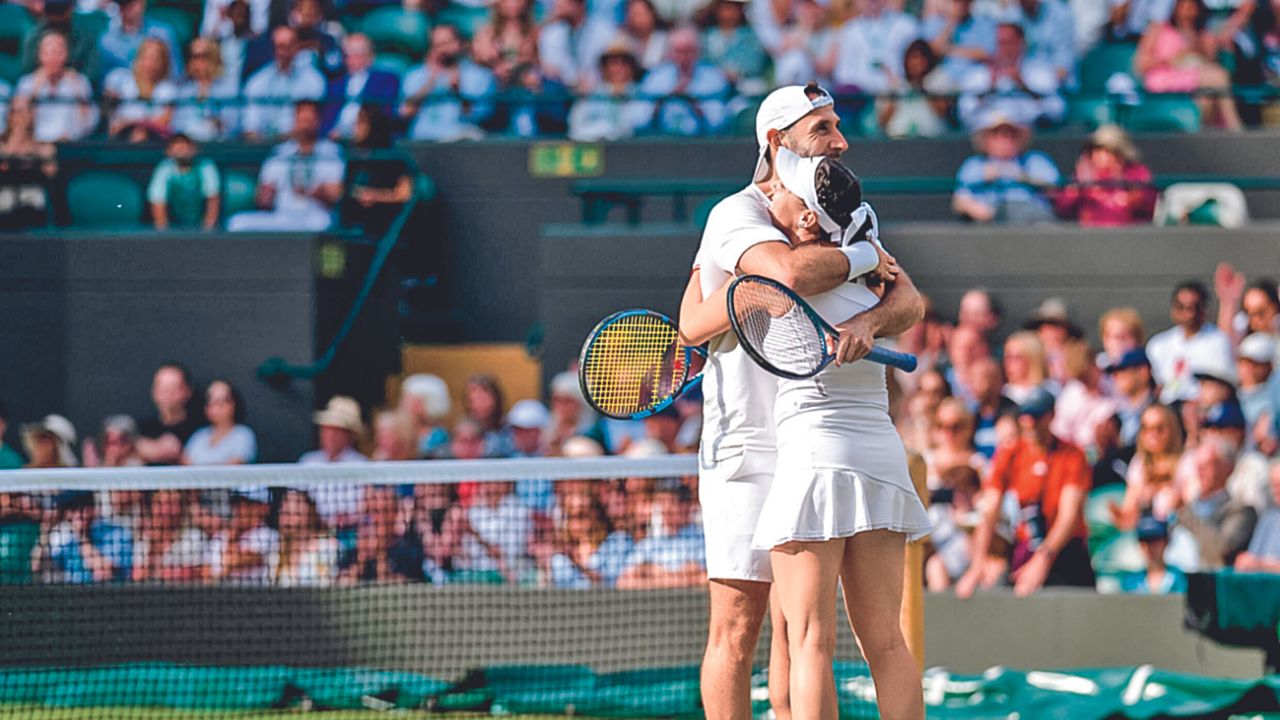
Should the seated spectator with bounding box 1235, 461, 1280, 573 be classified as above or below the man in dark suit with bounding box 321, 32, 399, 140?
below

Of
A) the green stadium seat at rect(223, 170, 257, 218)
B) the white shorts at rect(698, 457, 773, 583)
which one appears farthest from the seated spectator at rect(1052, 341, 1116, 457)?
the green stadium seat at rect(223, 170, 257, 218)

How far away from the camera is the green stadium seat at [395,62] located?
1298 centimetres

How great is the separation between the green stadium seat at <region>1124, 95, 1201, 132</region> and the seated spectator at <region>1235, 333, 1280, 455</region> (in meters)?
2.36

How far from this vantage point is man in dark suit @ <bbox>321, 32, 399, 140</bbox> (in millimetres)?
12375

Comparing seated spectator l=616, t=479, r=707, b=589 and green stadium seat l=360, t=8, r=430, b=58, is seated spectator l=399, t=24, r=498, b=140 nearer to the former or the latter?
green stadium seat l=360, t=8, r=430, b=58

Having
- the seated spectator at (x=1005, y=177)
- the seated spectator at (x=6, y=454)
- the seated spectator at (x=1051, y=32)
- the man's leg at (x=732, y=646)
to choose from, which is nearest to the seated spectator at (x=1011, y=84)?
the seated spectator at (x=1051, y=32)

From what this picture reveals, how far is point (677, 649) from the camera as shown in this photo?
8.27 metres

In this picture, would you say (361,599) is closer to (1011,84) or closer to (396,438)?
(396,438)

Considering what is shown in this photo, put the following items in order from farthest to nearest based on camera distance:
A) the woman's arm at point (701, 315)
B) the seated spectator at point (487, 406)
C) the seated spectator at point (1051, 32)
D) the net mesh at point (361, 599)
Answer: the seated spectator at point (1051, 32) → the seated spectator at point (487, 406) → the net mesh at point (361, 599) → the woman's arm at point (701, 315)

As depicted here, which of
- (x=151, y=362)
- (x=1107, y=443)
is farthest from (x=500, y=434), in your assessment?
→ (x=1107, y=443)

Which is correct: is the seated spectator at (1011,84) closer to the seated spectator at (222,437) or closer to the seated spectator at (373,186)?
the seated spectator at (373,186)

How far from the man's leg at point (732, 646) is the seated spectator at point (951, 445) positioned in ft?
12.7

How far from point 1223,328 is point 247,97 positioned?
234 inches

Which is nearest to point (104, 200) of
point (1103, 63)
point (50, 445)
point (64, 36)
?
point (64, 36)
